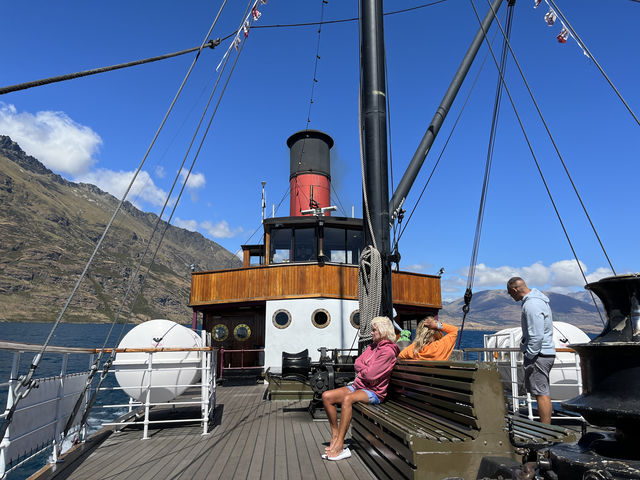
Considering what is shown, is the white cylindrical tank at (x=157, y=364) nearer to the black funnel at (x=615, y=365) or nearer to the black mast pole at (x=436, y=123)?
the black mast pole at (x=436, y=123)

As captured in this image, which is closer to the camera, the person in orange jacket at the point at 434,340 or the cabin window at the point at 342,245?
the person in orange jacket at the point at 434,340

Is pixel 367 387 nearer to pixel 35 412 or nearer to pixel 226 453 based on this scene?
pixel 226 453

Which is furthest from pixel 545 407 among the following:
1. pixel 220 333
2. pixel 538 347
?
pixel 220 333

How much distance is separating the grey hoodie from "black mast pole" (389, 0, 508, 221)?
4301 millimetres

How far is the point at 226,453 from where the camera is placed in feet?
17.5

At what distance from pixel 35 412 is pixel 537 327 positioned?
538 cm

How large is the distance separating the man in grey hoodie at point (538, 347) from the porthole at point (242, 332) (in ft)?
37.7

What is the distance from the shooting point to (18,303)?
163 m

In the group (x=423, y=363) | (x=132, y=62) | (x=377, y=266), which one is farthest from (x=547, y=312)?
(x=132, y=62)

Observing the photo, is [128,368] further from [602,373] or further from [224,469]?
[602,373]

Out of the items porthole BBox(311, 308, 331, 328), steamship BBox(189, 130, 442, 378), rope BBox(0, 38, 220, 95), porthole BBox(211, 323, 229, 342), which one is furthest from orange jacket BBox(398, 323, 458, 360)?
porthole BBox(211, 323, 229, 342)

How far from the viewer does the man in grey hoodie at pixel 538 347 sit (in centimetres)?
479

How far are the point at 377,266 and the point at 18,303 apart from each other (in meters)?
196

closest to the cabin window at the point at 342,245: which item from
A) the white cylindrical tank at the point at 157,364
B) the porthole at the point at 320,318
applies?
the porthole at the point at 320,318
